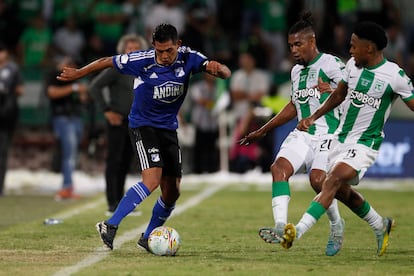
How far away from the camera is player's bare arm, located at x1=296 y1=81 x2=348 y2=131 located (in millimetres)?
10664

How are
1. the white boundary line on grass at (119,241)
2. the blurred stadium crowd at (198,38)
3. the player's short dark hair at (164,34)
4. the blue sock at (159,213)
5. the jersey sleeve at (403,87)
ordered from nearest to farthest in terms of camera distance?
the white boundary line on grass at (119,241) → the jersey sleeve at (403,87) → the player's short dark hair at (164,34) → the blue sock at (159,213) → the blurred stadium crowd at (198,38)

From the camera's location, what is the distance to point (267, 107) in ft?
77.0

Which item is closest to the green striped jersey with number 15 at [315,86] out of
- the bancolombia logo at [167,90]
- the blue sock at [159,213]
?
the bancolombia logo at [167,90]

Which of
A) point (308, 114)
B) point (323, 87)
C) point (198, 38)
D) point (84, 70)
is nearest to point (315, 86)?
point (323, 87)

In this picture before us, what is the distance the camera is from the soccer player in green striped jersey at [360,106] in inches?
408

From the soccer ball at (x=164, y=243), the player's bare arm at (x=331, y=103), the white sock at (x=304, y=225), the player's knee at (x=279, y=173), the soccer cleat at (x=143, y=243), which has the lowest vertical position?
the soccer cleat at (x=143, y=243)

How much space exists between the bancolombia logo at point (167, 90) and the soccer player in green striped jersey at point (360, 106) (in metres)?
1.28

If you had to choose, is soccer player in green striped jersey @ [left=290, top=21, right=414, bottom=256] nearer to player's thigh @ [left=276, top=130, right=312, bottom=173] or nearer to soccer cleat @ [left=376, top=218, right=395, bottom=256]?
player's thigh @ [left=276, top=130, right=312, bottom=173]

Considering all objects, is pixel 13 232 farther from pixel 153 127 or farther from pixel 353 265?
pixel 353 265

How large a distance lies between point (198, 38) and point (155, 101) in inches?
538

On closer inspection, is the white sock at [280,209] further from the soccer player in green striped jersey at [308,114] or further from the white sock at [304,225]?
the white sock at [304,225]

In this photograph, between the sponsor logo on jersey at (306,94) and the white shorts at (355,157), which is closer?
the white shorts at (355,157)

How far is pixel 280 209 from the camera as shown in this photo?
10.6 meters

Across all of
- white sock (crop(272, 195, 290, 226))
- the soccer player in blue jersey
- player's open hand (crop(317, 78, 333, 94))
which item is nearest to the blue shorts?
the soccer player in blue jersey
